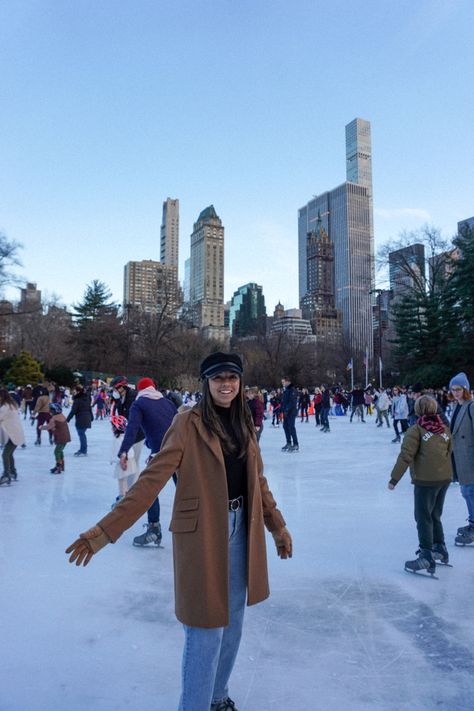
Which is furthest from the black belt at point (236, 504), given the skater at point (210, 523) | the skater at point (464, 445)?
the skater at point (464, 445)

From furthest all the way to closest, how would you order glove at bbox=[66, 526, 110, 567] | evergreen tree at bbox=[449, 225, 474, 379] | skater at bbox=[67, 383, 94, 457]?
1. evergreen tree at bbox=[449, 225, 474, 379]
2. skater at bbox=[67, 383, 94, 457]
3. glove at bbox=[66, 526, 110, 567]

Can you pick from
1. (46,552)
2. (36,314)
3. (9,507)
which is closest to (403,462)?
(46,552)

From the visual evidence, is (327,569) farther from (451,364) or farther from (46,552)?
(451,364)

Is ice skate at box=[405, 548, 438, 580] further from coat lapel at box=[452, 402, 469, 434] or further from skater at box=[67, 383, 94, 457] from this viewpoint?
skater at box=[67, 383, 94, 457]

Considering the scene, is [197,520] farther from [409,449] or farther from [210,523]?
[409,449]

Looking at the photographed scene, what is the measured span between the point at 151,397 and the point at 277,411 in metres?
16.8

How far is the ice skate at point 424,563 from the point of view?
162 inches

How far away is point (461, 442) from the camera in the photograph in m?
4.89

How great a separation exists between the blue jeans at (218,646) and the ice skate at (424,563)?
2435 millimetres

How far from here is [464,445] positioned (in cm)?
486

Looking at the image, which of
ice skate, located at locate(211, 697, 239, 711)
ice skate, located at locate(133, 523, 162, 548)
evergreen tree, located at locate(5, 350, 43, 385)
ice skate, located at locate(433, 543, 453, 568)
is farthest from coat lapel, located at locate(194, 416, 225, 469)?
evergreen tree, located at locate(5, 350, 43, 385)

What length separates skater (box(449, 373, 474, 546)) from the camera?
190 inches

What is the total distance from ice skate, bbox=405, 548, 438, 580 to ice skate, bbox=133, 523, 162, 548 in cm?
222

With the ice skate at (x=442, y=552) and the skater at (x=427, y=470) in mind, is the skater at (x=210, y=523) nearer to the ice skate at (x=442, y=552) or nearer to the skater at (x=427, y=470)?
the skater at (x=427, y=470)
